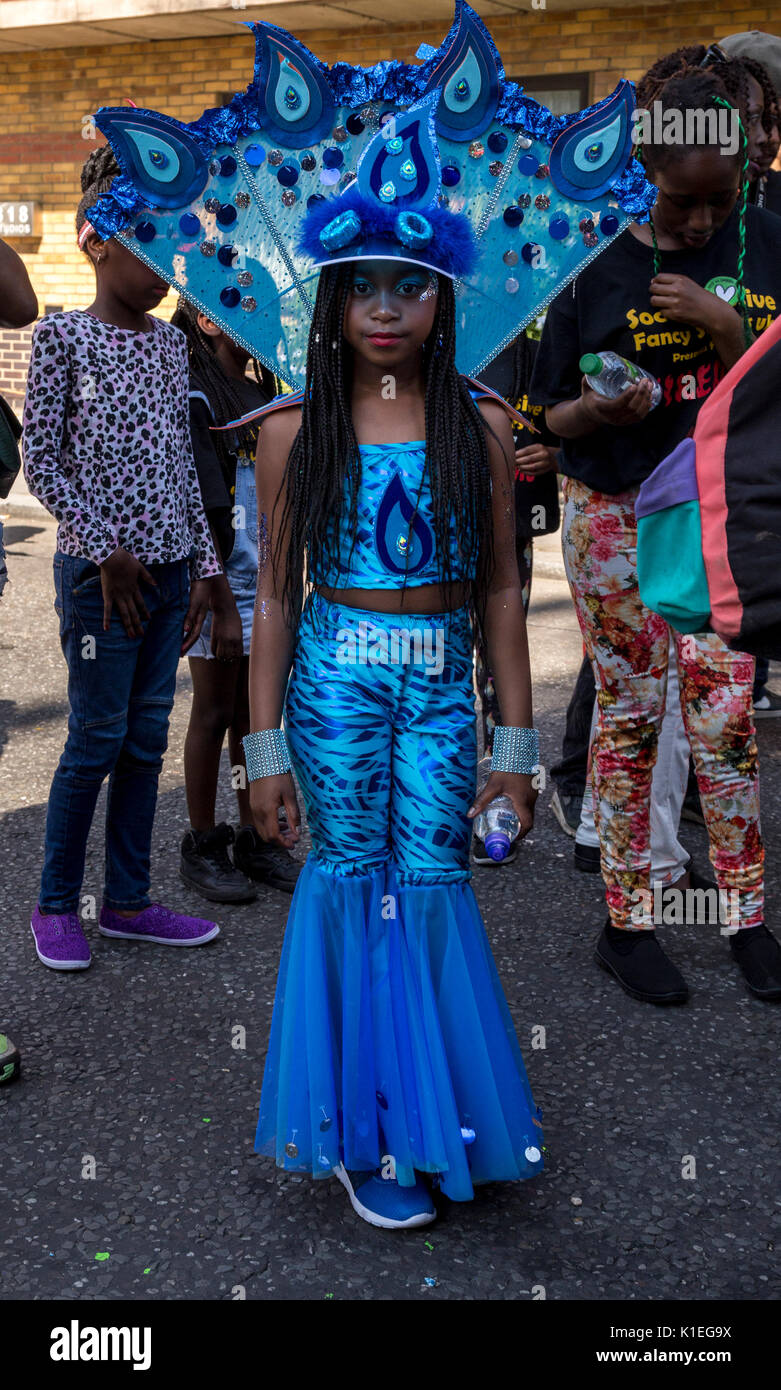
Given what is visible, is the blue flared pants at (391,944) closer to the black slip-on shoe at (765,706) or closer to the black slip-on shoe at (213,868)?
the black slip-on shoe at (213,868)

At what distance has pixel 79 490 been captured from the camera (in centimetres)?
349

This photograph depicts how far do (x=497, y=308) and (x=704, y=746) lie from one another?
1.38 meters

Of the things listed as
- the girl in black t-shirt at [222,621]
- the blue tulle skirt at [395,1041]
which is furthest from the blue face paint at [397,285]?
the girl in black t-shirt at [222,621]

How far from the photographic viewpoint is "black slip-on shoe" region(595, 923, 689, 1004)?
3.58 meters

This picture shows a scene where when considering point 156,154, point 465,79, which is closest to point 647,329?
point 465,79

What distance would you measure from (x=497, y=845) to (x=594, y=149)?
56.4 inches

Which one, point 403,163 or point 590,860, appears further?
point 590,860

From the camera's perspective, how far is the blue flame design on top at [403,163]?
2.51m

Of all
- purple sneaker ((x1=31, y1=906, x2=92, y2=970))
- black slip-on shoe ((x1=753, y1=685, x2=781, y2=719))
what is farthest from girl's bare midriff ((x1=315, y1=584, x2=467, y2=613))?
black slip-on shoe ((x1=753, y1=685, x2=781, y2=719))

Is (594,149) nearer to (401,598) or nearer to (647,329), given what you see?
(647,329)

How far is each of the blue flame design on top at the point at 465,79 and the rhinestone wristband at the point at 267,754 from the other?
1.26m

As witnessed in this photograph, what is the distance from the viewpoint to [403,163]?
2.52 m

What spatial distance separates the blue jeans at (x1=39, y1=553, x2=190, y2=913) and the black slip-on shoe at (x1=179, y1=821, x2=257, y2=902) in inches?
13.5
